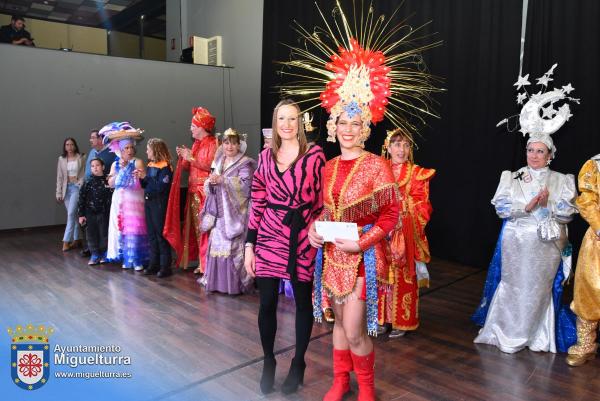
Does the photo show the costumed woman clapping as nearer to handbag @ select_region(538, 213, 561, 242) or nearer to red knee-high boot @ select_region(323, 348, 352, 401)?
handbag @ select_region(538, 213, 561, 242)

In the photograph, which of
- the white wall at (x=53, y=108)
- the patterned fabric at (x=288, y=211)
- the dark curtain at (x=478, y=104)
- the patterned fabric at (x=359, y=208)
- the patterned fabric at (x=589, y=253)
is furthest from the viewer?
the white wall at (x=53, y=108)

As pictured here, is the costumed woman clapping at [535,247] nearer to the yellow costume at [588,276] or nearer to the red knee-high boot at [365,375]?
the yellow costume at [588,276]

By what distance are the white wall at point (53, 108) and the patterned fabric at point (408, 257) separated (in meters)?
5.94

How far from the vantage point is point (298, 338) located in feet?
8.89

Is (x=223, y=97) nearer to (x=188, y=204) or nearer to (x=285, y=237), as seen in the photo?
(x=188, y=204)

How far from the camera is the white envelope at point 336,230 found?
2254 millimetres

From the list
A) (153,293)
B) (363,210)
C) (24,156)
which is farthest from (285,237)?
(24,156)

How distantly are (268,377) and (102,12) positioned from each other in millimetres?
10270

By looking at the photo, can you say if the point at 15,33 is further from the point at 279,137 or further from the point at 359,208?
the point at 359,208

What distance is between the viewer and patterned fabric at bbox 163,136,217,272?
5.09 metres

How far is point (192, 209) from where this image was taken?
5.33 meters

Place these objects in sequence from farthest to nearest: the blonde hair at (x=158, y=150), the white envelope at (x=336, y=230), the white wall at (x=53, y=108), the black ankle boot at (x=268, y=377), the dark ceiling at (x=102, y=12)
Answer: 1. the dark ceiling at (x=102, y=12)
2. the white wall at (x=53, y=108)
3. the blonde hair at (x=158, y=150)
4. the black ankle boot at (x=268, y=377)
5. the white envelope at (x=336, y=230)

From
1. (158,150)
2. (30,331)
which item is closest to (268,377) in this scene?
(30,331)

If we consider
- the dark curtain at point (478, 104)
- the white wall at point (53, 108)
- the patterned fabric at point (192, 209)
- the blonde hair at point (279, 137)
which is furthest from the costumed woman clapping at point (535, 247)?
the white wall at point (53, 108)
